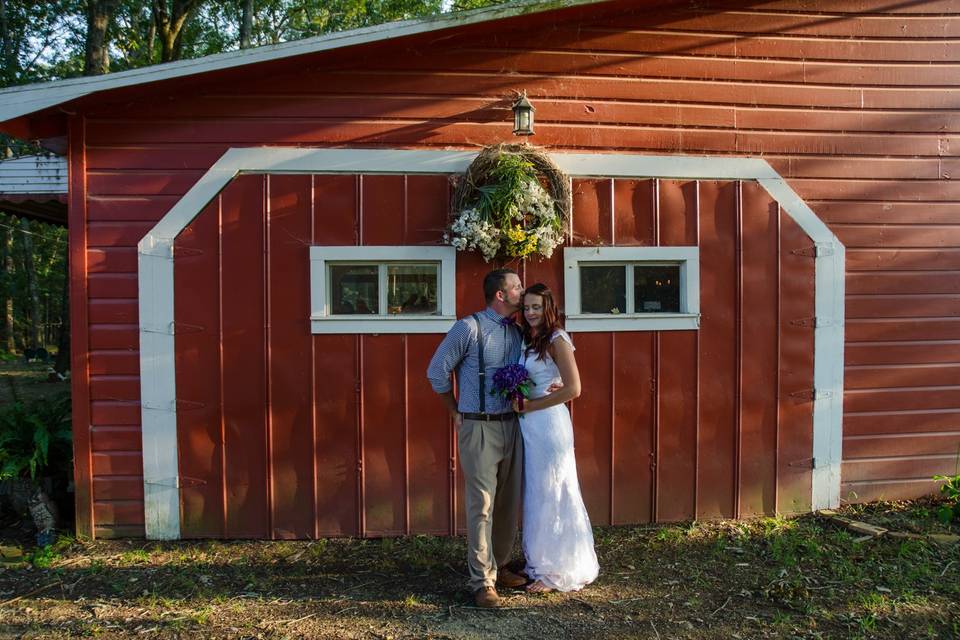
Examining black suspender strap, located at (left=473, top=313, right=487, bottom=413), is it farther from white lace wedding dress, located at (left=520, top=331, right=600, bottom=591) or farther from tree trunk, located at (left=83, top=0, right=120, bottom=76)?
tree trunk, located at (left=83, top=0, right=120, bottom=76)

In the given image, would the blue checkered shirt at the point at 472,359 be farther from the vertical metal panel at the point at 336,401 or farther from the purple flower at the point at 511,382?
the vertical metal panel at the point at 336,401

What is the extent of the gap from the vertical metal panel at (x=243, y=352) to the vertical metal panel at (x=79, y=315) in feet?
2.89

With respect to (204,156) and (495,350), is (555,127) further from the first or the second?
(204,156)

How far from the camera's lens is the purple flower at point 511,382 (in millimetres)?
3377

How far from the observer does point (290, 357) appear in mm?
4422

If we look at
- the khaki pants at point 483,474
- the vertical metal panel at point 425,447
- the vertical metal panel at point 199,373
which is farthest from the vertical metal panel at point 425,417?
the vertical metal panel at point 199,373

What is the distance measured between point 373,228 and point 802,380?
3.31 meters

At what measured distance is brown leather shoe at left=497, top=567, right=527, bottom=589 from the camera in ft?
12.0

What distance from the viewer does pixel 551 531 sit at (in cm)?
355

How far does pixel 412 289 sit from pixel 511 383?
4.57 ft

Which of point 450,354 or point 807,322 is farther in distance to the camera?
point 807,322

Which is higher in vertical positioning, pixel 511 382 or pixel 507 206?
pixel 507 206

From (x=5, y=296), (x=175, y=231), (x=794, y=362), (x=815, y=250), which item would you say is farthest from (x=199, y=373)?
(x=5, y=296)

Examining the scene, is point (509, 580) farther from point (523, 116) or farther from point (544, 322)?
point (523, 116)
